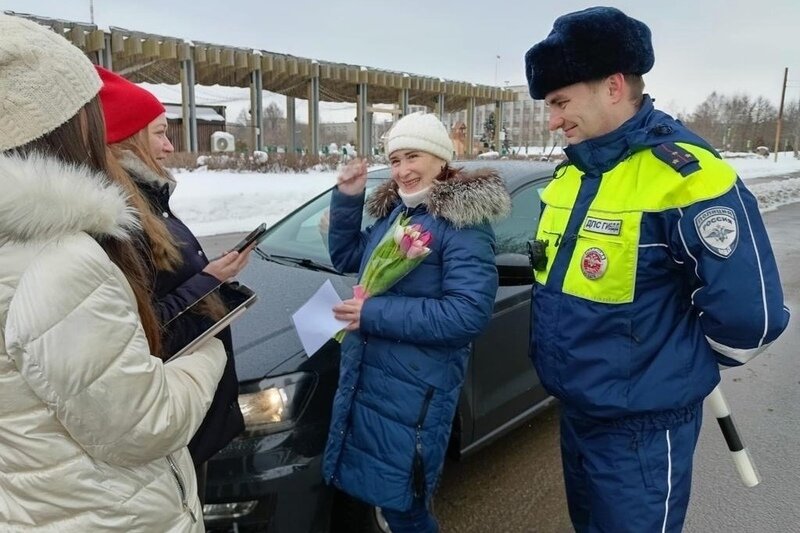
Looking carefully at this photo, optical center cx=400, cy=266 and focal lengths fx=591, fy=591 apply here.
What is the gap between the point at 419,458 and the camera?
1914 millimetres

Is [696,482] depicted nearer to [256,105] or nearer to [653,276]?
[653,276]

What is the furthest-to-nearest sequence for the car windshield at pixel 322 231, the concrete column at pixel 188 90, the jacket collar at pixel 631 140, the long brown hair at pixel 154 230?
the concrete column at pixel 188 90 → the car windshield at pixel 322 231 → the jacket collar at pixel 631 140 → the long brown hair at pixel 154 230

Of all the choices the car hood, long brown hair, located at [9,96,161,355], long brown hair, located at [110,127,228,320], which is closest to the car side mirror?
the car hood

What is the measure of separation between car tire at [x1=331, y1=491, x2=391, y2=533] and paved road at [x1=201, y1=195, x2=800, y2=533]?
0.51m

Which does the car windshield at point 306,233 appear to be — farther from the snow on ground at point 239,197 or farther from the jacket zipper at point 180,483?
the snow on ground at point 239,197

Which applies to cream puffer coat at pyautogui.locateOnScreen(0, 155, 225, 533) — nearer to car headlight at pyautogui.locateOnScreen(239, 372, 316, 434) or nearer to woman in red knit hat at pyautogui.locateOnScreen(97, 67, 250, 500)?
woman in red knit hat at pyautogui.locateOnScreen(97, 67, 250, 500)

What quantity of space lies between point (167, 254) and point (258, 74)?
1867 cm

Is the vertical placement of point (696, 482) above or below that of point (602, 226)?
below

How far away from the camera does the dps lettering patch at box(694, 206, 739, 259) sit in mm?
1438

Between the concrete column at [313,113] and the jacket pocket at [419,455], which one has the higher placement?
the concrete column at [313,113]

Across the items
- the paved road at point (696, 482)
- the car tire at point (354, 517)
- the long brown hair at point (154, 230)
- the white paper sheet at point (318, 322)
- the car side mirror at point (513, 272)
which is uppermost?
the long brown hair at point (154, 230)

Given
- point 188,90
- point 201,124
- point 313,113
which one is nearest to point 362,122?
point 313,113

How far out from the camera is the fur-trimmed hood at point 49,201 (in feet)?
3.22

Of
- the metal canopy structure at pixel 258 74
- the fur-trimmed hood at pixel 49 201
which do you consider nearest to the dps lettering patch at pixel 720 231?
the fur-trimmed hood at pixel 49 201
